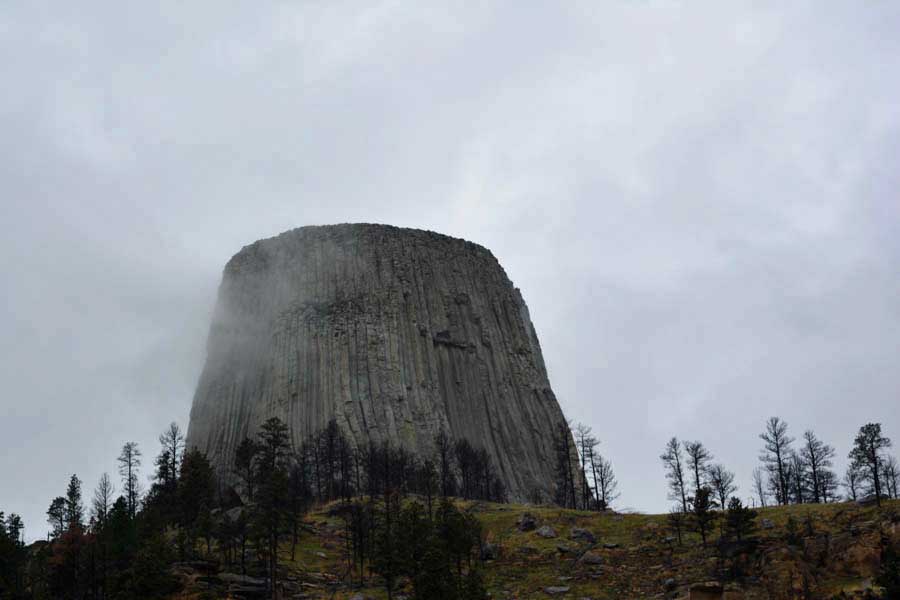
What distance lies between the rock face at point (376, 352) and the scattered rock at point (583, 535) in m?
38.3

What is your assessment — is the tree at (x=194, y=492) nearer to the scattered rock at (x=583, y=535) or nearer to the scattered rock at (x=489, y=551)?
the scattered rock at (x=489, y=551)

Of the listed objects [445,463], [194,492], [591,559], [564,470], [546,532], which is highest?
[445,463]

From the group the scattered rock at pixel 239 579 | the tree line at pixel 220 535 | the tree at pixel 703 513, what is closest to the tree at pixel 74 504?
the tree line at pixel 220 535

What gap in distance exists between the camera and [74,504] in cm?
7956

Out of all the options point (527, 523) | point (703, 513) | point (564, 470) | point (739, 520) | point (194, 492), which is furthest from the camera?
point (564, 470)

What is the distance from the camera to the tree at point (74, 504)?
255 ft

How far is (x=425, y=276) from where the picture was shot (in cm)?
12381

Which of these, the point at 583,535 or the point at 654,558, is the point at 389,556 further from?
the point at 583,535

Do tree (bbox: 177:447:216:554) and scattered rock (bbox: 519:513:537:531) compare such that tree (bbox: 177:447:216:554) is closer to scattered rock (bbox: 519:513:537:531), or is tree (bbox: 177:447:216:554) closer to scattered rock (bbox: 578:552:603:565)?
scattered rock (bbox: 519:513:537:531)

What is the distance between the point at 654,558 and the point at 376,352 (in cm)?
5530

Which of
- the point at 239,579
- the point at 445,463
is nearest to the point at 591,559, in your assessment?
the point at 239,579

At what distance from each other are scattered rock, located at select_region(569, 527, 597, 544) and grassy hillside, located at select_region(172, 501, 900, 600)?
0.83 ft

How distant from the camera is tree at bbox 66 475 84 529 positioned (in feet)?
255

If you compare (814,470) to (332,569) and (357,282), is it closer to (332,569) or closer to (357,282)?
(332,569)
